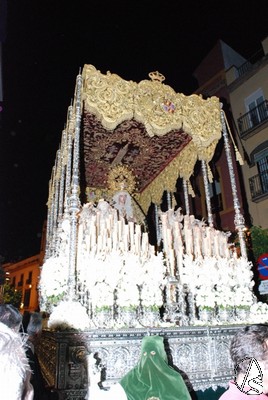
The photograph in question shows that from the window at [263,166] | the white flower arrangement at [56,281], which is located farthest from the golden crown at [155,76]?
the window at [263,166]

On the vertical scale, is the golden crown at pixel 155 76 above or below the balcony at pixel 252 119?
below

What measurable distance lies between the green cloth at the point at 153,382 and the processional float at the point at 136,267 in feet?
3.33

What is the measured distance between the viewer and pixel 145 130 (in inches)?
299

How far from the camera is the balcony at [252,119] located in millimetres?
14719

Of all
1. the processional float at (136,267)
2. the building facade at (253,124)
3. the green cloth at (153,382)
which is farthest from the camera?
the building facade at (253,124)

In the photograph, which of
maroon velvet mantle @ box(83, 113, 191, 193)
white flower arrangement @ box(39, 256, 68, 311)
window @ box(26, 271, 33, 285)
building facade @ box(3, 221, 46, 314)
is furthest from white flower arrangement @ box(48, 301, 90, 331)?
window @ box(26, 271, 33, 285)

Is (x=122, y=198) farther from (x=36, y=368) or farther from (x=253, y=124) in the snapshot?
(x=253, y=124)

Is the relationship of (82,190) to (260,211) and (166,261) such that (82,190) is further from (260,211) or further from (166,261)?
(260,211)

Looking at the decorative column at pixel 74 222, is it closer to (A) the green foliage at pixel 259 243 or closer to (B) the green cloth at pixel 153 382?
(B) the green cloth at pixel 153 382

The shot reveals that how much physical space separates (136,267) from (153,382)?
6.98ft

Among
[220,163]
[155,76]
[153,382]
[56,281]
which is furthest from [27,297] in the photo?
[153,382]

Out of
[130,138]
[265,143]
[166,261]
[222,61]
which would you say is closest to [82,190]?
[130,138]

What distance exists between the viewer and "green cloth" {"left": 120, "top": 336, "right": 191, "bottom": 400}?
274 centimetres

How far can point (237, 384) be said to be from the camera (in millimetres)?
1836
